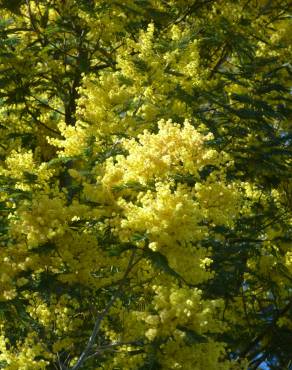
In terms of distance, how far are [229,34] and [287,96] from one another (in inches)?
52.3

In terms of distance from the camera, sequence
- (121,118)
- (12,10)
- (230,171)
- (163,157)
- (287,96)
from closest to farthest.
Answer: (163,157) < (121,118) < (230,171) < (12,10) < (287,96)

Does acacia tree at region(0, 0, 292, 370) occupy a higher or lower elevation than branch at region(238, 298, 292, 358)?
higher

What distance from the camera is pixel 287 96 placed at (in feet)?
32.3

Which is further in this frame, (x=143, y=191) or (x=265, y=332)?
(x=265, y=332)

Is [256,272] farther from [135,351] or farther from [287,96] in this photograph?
[135,351]

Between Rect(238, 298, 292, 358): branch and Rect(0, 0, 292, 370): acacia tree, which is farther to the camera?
Rect(238, 298, 292, 358): branch

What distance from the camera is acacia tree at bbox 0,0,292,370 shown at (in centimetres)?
502

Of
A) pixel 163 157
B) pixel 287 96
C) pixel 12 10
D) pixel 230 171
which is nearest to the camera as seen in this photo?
pixel 163 157

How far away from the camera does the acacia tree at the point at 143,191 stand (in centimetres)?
502

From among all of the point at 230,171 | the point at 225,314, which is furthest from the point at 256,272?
the point at 230,171

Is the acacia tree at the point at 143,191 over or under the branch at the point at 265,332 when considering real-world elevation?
over

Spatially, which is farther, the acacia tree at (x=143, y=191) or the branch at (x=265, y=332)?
the branch at (x=265, y=332)

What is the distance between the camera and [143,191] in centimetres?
520

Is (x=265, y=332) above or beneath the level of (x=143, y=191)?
beneath
